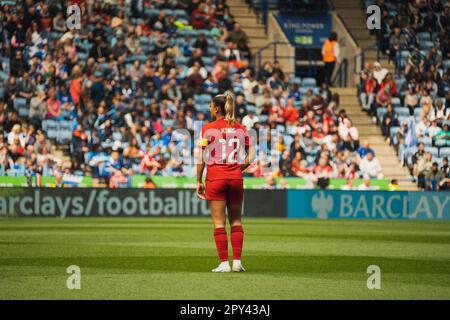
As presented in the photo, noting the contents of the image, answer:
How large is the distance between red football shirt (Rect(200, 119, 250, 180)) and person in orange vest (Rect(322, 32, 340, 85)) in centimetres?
2454

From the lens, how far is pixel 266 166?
31.3m

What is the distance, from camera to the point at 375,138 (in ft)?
117

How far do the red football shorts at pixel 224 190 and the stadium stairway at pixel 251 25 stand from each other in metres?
A: 25.4

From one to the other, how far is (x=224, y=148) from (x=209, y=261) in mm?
2597

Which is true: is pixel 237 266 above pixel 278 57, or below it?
below

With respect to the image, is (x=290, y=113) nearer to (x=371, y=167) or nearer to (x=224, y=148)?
(x=371, y=167)

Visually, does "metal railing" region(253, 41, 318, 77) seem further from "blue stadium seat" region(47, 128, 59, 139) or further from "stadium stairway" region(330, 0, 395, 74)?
"blue stadium seat" region(47, 128, 59, 139)

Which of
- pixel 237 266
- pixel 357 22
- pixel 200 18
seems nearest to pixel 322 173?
pixel 200 18

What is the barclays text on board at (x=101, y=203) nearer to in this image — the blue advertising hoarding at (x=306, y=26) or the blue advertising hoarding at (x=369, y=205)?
the blue advertising hoarding at (x=369, y=205)

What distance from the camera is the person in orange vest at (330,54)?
37188 mm

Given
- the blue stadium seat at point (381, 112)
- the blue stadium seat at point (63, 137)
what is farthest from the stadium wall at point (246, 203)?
the blue stadium seat at point (381, 112)

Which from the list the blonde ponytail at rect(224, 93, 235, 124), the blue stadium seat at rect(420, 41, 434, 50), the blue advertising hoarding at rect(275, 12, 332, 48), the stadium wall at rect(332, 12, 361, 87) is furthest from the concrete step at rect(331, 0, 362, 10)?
the blonde ponytail at rect(224, 93, 235, 124)

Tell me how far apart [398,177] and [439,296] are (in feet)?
77.0
